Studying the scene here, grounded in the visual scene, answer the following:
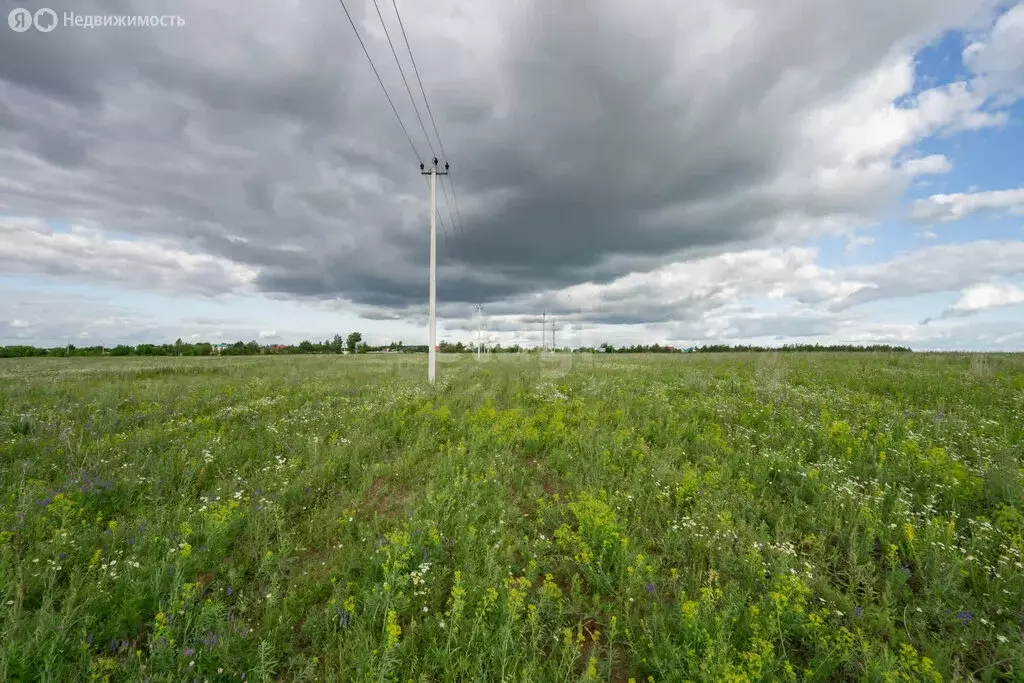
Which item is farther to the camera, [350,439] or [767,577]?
[350,439]

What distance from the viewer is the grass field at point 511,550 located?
337cm

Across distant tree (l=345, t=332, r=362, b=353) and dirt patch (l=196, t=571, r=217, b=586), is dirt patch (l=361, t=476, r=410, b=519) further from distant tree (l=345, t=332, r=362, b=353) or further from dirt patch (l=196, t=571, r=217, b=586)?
distant tree (l=345, t=332, r=362, b=353)

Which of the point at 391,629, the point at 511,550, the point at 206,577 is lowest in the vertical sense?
the point at 206,577

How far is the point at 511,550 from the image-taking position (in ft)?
15.6

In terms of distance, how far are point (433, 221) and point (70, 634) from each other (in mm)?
15989

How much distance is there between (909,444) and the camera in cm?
714

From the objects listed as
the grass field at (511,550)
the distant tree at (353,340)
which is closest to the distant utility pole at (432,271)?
the grass field at (511,550)

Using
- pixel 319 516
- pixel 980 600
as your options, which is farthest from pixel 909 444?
pixel 319 516

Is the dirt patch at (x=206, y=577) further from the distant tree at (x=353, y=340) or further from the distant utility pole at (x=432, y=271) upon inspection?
the distant tree at (x=353, y=340)

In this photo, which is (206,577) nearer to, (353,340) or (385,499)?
(385,499)

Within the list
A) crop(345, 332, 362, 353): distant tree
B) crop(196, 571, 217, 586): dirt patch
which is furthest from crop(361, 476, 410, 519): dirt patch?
crop(345, 332, 362, 353): distant tree

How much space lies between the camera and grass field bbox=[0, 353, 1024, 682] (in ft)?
11.0

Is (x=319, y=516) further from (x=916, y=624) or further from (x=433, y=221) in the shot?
(x=433, y=221)

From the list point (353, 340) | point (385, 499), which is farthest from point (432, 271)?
point (353, 340)
